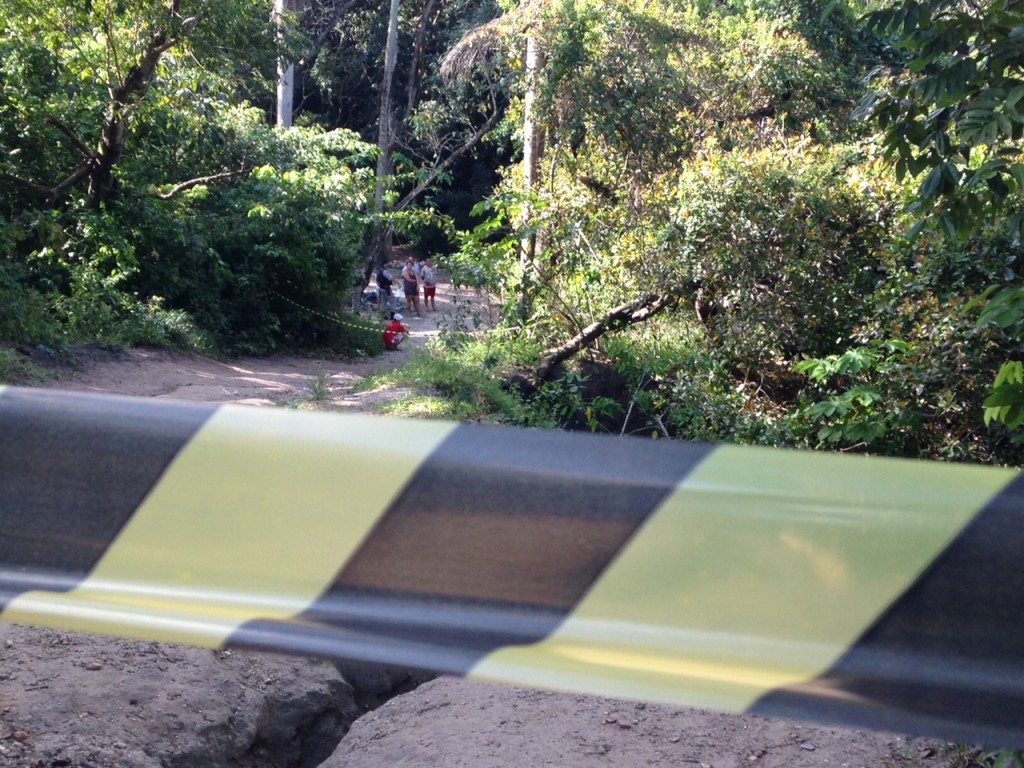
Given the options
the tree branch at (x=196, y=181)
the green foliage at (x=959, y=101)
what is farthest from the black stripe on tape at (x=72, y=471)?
the tree branch at (x=196, y=181)

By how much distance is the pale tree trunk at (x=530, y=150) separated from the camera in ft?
39.6

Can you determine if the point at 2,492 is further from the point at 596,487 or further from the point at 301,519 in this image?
the point at 596,487

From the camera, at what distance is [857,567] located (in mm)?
1199

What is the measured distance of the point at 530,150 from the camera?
548 inches

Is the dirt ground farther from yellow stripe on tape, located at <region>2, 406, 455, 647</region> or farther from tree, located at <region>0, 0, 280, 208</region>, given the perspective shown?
tree, located at <region>0, 0, 280, 208</region>

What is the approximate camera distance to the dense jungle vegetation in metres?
7.29

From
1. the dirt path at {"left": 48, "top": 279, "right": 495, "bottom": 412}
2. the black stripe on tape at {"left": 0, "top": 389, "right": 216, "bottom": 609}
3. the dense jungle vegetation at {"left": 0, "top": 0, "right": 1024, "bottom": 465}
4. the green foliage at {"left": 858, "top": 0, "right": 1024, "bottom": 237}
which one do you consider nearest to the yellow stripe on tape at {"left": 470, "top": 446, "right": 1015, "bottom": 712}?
the black stripe on tape at {"left": 0, "top": 389, "right": 216, "bottom": 609}

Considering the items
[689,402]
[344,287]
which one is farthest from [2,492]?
[344,287]

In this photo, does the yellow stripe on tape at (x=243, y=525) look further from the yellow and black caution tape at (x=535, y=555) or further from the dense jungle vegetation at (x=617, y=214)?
the dense jungle vegetation at (x=617, y=214)

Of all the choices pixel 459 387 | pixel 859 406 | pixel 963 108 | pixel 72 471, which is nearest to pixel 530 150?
pixel 459 387

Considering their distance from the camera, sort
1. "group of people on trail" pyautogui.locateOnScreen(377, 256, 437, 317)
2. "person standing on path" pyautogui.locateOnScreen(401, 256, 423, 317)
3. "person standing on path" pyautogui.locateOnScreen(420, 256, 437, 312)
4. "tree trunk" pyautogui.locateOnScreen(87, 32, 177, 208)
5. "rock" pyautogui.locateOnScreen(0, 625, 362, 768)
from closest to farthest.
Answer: "rock" pyautogui.locateOnScreen(0, 625, 362, 768) → "tree trunk" pyautogui.locateOnScreen(87, 32, 177, 208) → "group of people on trail" pyautogui.locateOnScreen(377, 256, 437, 317) → "person standing on path" pyautogui.locateOnScreen(401, 256, 423, 317) → "person standing on path" pyautogui.locateOnScreen(420, 256, 437, 312)

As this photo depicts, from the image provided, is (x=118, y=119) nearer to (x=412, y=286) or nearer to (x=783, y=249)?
(x=783, y=249)

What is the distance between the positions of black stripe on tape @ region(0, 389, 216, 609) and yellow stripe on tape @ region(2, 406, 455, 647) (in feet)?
0.08

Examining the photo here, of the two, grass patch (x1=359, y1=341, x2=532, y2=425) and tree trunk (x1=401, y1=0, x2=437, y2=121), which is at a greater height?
tree trunk (x1=401, y1=0, x2=437, y2=121)
